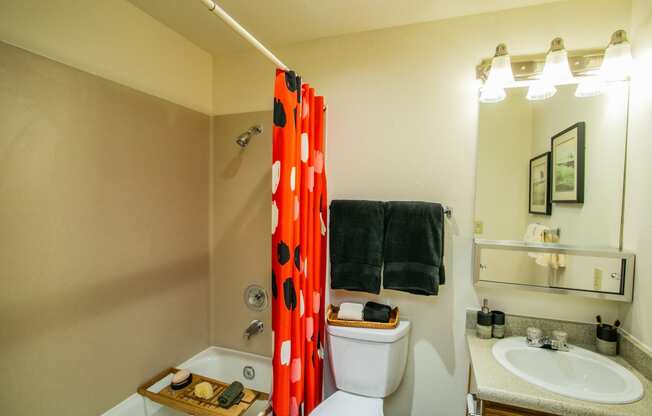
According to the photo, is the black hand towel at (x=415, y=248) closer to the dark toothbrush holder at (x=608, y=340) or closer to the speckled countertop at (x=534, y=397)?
the speckled countertop at (x=534, y=397)

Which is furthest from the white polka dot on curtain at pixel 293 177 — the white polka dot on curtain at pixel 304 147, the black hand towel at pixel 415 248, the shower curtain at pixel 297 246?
the black hand towel at pixel 415 248

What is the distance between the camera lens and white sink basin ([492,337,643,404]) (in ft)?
3.53

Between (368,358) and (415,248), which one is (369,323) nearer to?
(368,358)

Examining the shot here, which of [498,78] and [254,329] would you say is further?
[254,329]

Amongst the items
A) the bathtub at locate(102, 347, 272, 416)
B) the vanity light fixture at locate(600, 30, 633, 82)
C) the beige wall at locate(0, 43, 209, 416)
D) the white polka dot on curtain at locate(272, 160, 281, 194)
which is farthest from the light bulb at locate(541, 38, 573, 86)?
the bathtub at locate(102, 347, 272, 416)

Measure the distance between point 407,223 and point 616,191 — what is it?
3.07 ft

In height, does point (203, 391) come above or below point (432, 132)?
below

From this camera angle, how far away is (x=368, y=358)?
4.71 ft

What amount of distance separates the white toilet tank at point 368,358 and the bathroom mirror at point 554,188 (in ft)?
1.86

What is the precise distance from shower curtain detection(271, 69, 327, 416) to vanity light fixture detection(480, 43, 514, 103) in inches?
33.5

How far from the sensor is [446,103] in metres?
1.50

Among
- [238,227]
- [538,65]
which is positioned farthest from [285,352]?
A: [538,65]

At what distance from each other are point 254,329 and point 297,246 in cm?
96

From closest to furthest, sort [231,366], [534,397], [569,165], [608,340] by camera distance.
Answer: [534,397]
[608,340]
[569,165]
[231,366]
